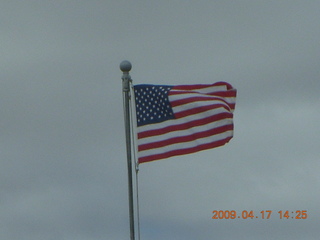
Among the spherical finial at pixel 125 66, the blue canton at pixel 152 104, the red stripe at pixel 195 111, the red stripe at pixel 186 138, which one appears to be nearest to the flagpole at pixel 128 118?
the spherical finial at pixel 125 66

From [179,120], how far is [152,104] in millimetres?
1155

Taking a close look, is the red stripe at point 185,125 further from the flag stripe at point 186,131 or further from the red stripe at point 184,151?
the red stripe at point 184,151

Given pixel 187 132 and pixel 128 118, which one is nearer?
pixel 128 118

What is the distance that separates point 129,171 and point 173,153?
8.25 feet

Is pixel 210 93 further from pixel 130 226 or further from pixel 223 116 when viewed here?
pixel 130 226

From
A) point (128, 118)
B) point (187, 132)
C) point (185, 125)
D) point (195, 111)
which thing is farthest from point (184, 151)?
point (128, 118)

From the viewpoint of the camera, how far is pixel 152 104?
3359 centimetres

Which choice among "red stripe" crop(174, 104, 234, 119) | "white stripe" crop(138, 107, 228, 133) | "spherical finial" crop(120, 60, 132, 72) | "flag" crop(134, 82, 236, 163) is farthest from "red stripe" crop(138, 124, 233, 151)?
"spherical finial" crop(120, 60, 132, 72)

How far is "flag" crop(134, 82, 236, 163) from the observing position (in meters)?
33.2

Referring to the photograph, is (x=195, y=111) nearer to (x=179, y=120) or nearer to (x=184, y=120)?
Answer: (x=184, y=120)

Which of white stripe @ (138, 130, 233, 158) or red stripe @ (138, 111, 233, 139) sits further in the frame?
red stripe @ (138, 111, 233, 139)

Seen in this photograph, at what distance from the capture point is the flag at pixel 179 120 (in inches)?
1308

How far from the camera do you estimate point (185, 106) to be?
33688mm

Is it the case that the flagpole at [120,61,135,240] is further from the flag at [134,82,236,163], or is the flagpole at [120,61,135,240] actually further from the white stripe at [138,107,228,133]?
the white stripe at [138,107,228,133]
